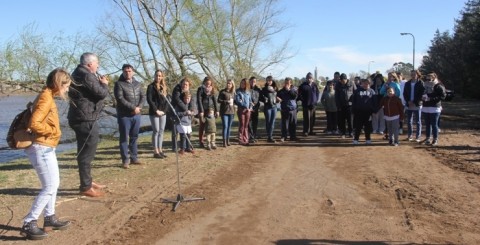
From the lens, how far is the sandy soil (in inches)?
195

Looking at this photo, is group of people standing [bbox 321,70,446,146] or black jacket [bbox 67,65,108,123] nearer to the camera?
black jacket [bbox 67,65,108,123]

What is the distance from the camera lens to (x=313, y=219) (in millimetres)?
5477

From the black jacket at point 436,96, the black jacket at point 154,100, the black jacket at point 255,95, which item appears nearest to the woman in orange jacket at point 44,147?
the black jacket at point 154,100

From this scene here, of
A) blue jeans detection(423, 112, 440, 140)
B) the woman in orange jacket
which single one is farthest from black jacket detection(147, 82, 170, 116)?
blue jeans detection(423, 112, 440, 140)

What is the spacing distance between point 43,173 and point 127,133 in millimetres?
3607

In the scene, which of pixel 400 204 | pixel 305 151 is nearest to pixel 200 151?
pixel 305 151

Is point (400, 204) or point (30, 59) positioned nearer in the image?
point (400, 204)

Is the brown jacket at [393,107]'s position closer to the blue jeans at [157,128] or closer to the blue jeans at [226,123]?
the blue jeans at [226,123]

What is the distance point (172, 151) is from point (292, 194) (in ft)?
15.5

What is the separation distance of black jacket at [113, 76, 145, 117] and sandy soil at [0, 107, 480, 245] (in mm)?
1152

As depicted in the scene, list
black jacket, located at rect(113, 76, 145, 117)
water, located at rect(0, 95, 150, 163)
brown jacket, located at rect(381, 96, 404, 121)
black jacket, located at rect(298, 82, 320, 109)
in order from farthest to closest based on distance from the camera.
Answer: water, located at rect(0, 95, 150, 163)
black jacket, located at rect(298, 82, 320, 109)
brown jacket, located at rect(381, 96, 404, 121)
black jacket, located at rect(113, 76, 145, 117)

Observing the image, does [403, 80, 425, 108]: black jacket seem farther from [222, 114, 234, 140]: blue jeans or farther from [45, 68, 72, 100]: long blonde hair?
[45, 68, 72, 100]: long blonde hair

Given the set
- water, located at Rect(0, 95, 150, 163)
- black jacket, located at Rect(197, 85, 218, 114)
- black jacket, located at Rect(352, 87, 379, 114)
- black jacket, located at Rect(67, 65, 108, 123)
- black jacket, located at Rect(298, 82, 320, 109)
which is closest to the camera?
black jacket, located at Rect(67, 65, 108, 123)

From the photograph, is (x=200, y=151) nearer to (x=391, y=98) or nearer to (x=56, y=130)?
(x=391, y=98)
